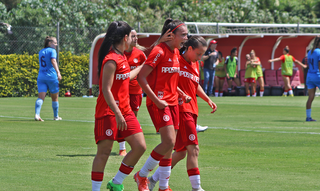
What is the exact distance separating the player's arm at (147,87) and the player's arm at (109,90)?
49cm

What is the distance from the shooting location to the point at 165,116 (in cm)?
524

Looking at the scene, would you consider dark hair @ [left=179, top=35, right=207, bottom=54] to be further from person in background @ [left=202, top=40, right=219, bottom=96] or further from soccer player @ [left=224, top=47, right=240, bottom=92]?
soccer player @ [left=224, top=47, right=240, bottom=92]

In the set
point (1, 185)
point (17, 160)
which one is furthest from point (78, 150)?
point (1, 185)

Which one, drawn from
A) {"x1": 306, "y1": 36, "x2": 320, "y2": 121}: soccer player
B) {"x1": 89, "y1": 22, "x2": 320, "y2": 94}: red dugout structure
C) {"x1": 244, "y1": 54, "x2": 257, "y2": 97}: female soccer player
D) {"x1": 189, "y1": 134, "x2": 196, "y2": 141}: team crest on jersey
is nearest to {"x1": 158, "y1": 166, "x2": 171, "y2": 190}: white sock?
{"x1": 189, "y1": 134, "x2": 196, "y2": 141}: team crest on jersey

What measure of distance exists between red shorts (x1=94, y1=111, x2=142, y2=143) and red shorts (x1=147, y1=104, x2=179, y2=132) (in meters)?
0.38

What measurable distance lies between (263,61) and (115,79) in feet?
86.3

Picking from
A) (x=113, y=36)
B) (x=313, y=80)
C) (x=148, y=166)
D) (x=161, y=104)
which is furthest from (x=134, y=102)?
(x=313, y=80)

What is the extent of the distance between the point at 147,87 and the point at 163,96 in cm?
24

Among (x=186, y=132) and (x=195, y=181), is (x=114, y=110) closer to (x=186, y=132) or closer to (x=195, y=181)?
(x=186, y=132)

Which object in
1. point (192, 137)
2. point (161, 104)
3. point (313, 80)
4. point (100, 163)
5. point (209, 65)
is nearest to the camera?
point (100, 163)

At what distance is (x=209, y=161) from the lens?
7.34m

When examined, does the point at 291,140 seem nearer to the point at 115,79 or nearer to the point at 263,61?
the point at 115,79

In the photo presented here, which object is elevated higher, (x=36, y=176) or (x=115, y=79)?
(x=115, y=79)

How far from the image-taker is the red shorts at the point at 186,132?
544 cm
